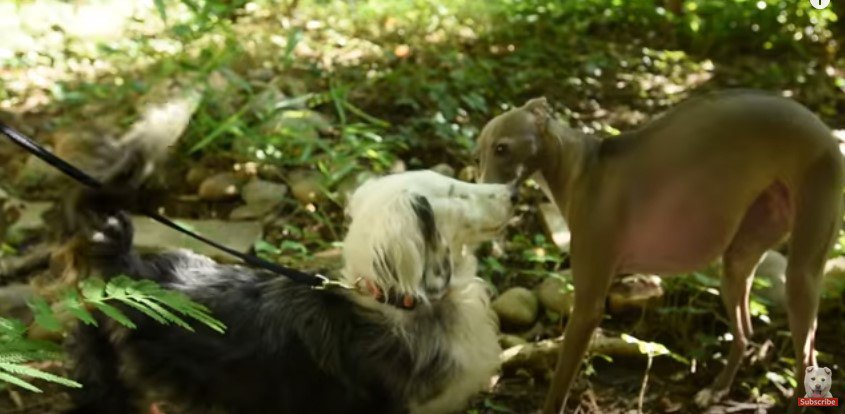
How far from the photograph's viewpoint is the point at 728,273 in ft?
10.0

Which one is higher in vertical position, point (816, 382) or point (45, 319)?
point (45, 319)

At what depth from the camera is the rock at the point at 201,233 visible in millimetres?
4082

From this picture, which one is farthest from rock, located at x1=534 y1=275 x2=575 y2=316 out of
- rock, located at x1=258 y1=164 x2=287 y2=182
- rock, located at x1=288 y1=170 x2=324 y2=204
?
rock, located at x1=258 y1=164 x2=287 y2=182

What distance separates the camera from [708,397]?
10.2 feet

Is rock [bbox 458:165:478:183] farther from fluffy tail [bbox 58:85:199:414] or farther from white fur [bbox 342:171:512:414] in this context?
fluffy tail [bbox 58:85:199:414]

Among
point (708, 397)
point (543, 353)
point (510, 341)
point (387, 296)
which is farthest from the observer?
point (510, 341)

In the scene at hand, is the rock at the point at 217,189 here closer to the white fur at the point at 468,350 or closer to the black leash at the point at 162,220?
the black leash at the point at 162,220

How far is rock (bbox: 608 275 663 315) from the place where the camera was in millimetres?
3604

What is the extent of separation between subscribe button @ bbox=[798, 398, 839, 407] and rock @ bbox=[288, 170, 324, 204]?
2.87 m

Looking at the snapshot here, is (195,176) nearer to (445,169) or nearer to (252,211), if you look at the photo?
(252,211)

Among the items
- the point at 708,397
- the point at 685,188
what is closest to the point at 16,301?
the point at 685,188

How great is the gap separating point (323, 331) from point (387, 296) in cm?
25

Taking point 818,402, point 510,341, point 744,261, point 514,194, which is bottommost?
point 510,341

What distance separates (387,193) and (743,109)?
1.30 metres
